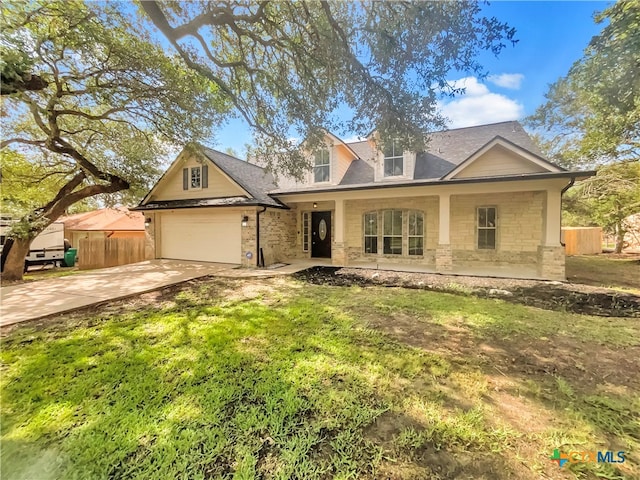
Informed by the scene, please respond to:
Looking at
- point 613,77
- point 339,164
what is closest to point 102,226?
point 339,164

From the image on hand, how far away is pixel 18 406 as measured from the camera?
2.77 metres

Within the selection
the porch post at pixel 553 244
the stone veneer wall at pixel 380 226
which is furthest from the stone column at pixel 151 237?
the porch post at pixel 553 244

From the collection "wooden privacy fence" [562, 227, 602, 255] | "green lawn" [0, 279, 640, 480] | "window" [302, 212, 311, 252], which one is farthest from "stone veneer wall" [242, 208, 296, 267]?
"wooden privacy fence" [562, 227, 602, 255]

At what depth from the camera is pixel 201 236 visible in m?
12.8

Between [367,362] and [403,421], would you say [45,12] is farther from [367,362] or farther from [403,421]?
[403,421]

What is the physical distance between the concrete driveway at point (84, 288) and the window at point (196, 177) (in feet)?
13.4

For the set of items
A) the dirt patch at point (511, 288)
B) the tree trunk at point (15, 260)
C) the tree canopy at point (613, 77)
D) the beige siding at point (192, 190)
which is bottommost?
the dirt patch at point (511, 288)

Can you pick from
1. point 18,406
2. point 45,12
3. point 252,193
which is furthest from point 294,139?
point 18,406

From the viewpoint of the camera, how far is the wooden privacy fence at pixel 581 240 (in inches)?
709

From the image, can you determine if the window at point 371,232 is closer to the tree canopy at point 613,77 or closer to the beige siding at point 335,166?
the beige siding at point 335,166

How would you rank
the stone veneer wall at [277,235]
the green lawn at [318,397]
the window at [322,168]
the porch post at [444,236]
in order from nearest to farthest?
1. the green lawn at [318,397]
2. the porch post at [444,236]
3. the stone veneer wall at [277,235]
4. the window at [322,168]

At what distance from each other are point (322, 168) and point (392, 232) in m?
4.22

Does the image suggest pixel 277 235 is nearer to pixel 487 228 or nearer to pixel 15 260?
pixel 487 228

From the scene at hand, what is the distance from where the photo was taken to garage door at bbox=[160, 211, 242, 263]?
1201 cm
